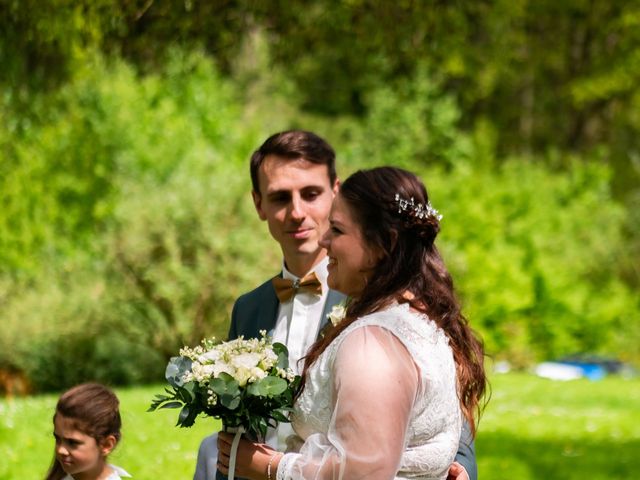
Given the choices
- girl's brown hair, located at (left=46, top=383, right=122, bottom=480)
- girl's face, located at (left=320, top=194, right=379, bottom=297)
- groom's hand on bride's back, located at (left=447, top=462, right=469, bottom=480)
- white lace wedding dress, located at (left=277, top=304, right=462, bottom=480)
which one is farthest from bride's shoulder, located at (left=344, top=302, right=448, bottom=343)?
girl's brown hair, located at (left=46, top=383, right=122, bottom=480)

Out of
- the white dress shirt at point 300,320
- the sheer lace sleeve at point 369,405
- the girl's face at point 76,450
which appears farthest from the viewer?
the girl's face at point 76,450

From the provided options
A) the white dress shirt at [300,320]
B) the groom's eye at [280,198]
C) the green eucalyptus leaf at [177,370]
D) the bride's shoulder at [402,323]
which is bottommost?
the green eucalyptus leaf at [177,370]

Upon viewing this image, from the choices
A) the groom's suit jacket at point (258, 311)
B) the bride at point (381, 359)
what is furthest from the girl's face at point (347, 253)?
the groom's suit jacket at point (258, 311)

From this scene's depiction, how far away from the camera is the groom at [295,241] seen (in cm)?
439

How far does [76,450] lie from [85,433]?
7 centimetres

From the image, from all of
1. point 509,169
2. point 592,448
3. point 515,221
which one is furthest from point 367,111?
point 592,448

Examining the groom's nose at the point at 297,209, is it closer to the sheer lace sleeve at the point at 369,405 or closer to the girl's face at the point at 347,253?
the girl's face at the point at 347,253

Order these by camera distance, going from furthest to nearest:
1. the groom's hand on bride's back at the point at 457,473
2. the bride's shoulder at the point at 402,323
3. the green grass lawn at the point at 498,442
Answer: the green grass lawn at the point at 498,442
the groom's hand on bride's back at the point at 457,473
the bride's shoulder at the point at 402,323

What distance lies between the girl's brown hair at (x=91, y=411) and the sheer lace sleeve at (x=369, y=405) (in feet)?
6.07

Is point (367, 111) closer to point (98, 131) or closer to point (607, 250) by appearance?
point (607, 250)

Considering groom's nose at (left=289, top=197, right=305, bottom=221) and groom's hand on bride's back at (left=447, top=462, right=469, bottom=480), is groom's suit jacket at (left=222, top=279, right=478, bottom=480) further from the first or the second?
groom's hand on bride's back at (left=447, top=462, right=469, bottom=480)

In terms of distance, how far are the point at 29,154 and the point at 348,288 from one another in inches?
669

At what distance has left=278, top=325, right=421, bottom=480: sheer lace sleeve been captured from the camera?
2.96 meters

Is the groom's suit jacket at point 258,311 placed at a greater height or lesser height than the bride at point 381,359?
greater
